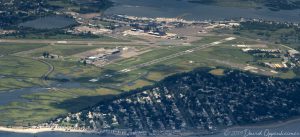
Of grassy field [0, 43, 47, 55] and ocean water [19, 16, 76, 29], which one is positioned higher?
ocean water [19, 16, 76, 29]

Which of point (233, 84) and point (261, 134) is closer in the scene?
point (261, 134)

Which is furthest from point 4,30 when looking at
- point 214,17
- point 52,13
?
point 214,17

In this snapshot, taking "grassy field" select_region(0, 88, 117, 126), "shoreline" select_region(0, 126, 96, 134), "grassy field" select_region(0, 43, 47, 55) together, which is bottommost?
"shoreline" select_region(0, 126, 96, 134)

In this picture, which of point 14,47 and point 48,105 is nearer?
point 48,105

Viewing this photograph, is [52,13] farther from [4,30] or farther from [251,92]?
[251,92]

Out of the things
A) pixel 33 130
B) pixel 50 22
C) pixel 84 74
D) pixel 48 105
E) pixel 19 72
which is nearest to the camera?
pixel 33 130

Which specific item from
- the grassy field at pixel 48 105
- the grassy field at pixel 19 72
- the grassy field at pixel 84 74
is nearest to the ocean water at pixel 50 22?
the grassy field at pixel 84 74

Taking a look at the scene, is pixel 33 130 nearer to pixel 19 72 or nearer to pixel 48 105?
pixel 48 105

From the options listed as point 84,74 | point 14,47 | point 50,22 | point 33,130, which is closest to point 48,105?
point 33,130

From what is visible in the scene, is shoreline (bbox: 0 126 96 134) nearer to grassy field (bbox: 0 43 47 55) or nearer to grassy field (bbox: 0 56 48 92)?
grassy field (bbox: 0 56 48 92)

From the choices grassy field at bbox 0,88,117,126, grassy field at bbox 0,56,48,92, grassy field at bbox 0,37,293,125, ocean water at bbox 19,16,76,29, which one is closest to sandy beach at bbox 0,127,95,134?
grassy field at bbox 0,88,117,126

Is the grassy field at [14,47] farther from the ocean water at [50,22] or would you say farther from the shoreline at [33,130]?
the shoreline at [33,130]
